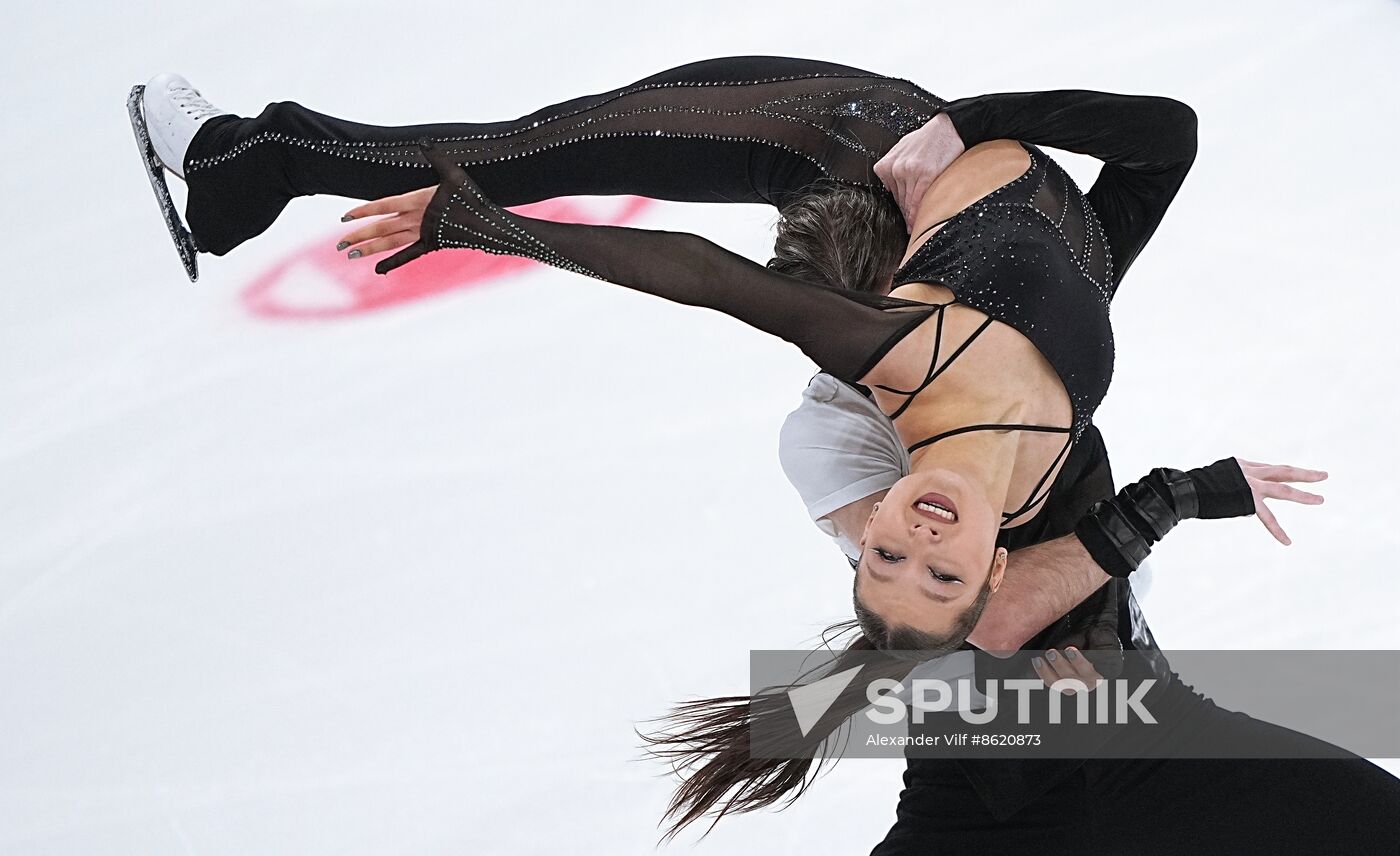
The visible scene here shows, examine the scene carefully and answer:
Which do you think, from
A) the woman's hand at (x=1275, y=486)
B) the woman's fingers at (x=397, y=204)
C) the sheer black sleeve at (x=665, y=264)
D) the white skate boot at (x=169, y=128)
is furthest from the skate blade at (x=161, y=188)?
the woman's hand at (x=1275, y=486)

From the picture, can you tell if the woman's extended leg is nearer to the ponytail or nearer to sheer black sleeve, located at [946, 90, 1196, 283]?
sheer black sleeve, located at [946, 90, 1196, 283]

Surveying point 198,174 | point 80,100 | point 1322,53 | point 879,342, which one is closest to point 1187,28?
point 1322,53

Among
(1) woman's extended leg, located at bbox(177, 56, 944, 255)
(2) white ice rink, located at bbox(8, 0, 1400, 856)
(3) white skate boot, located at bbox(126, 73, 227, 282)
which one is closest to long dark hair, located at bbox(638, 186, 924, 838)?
(1) woman's extended leg, located at bbox(177, 56, 944, 255)

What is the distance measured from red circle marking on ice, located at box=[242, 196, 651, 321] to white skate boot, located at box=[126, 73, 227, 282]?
1.92 ft

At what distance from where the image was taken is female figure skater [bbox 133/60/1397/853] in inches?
83.6

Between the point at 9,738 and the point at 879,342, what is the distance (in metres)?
1.95

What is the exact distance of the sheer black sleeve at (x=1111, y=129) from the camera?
241 centimetres

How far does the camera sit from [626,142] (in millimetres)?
2742

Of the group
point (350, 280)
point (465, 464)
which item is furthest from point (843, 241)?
point (350, 280)

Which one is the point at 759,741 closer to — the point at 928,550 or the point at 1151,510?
the point at 928,550

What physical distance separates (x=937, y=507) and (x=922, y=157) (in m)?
0.78

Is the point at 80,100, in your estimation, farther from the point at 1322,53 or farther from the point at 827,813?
the point at 1322,53

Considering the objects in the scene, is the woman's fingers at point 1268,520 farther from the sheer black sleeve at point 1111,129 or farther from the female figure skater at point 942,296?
A: the sheer black sleeve at point 1111,129

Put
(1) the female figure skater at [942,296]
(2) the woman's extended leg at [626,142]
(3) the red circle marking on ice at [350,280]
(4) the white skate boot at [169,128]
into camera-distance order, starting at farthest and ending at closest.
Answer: (3) the red circle marking on ice at [350,280], (4) the white skate boot at [169,128], (2) the woman's extended leg at [626,142], (1) the female figure skater at [942,296]
